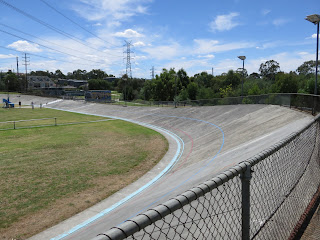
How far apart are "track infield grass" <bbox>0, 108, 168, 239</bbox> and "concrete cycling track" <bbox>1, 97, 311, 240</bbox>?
0.66m

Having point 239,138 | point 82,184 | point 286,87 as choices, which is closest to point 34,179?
point 82,184

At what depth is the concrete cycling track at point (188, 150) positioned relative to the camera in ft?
27.2

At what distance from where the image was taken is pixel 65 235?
7.56 metres

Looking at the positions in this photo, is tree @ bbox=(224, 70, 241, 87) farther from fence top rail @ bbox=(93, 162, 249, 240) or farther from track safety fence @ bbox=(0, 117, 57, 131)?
fence top rail @ bbox=(93, 162, 249, 240)

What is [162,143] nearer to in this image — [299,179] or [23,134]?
[23,134]

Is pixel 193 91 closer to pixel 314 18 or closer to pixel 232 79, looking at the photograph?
pixel 232 79

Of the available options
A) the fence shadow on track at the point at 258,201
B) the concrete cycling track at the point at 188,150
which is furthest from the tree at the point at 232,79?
the fence shadow on track at the point at 258,201

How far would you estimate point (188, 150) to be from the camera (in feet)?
62.9

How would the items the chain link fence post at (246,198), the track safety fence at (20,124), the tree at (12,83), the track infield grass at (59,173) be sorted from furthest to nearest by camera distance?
the tree at (12,83)
the track safety fence at (20,124)
the track infield grass at (59,173)
the chain link fence post at (246,198)

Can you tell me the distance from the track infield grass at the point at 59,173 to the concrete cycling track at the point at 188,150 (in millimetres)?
657

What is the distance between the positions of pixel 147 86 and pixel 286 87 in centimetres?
5913

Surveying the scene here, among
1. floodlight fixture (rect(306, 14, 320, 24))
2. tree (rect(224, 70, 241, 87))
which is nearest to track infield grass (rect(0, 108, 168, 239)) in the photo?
floodlight fixture (rect(306, 14, 320, 24))

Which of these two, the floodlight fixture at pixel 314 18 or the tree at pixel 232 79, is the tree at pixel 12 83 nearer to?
the tree at pixel 232 79

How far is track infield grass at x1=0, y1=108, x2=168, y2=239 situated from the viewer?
346 inches
